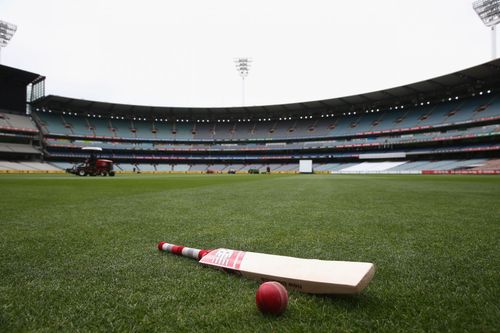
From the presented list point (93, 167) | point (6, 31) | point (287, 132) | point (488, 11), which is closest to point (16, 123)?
point (6, 31)

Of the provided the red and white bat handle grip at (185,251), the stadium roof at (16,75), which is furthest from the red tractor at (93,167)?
the stadium roof at (16,75)

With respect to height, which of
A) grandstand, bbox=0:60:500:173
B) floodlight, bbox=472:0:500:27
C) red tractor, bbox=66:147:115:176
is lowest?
red tractor, bbox=66:147:115:176

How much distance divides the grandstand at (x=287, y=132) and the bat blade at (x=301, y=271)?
43.4 m

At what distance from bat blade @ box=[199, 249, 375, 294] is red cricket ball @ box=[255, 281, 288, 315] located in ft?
0.95

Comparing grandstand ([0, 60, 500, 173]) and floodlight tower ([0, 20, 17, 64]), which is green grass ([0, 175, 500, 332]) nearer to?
grandstand ([0, 60, 500, 173])

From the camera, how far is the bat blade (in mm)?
1695

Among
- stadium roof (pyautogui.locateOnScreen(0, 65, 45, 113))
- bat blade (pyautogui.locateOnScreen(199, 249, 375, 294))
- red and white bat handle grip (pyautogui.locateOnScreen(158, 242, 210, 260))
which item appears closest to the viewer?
bat blade (pyautogui.locateOnScreen(199, 249, 375, 294))

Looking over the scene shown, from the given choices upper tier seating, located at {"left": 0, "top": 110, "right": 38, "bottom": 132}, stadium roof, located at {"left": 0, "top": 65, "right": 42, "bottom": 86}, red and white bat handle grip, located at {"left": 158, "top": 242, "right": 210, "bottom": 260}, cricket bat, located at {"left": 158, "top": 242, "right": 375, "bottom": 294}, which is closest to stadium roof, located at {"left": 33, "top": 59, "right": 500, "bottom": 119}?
stadium roof, located at {"left": 0, "top": 65, "right": 42, "bottom": 86}

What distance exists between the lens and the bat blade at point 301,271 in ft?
5.56

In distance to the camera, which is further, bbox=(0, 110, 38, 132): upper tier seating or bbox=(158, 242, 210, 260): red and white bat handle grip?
bbox=(0, 110, 38, 132): upper tier seating

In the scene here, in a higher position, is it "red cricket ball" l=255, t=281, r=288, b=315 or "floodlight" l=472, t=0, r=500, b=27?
"floodlight" l=472, t=0, r=500, b=27

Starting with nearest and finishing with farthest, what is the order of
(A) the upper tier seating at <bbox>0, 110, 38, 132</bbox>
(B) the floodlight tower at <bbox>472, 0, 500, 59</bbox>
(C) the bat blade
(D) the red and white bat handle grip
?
(C) the bat blade < (D) the red and white bat handle grip < (B) the floodlight tower at <bbox>472, 0, 500, 59</bbox> < (A) the upper tier seating at <bbox>0, 110, 38, 132</bbox>

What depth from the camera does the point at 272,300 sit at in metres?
1.54

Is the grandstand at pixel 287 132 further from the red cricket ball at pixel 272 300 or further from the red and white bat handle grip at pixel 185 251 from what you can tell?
the red cricket ball at pixel 272 300
